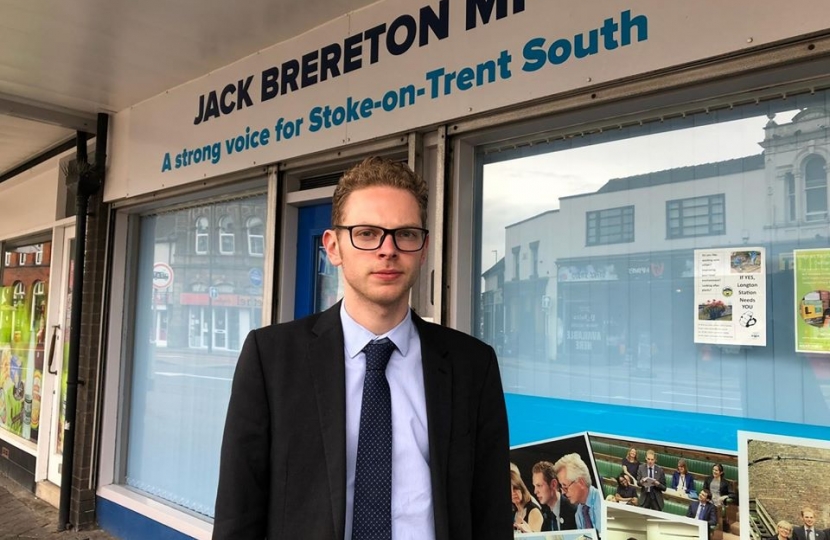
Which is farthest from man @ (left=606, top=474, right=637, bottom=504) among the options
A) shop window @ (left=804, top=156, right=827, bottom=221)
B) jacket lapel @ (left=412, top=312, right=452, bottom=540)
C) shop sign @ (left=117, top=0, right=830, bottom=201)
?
shop sign @ (left=117, top=0, right=830, bottom=201)

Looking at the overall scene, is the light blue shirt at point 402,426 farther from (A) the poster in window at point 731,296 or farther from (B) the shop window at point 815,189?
(B) the shop window at point 815,189

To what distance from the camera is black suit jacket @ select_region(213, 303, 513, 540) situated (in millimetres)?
1265

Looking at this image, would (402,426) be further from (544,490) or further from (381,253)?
(544,490)

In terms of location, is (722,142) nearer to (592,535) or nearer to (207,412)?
(592,535)

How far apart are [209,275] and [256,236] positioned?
64 cm

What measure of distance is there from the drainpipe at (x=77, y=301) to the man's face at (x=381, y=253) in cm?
449

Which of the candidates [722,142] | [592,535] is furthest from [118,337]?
[722,142]

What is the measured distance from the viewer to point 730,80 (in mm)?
2076

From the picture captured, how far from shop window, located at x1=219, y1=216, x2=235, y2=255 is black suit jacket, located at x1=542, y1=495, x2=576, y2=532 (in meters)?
2.77

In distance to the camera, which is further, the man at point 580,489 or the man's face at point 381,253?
the man at point 580,489

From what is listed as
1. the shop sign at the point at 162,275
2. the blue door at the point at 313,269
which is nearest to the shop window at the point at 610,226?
the blue door at the point at 313,269

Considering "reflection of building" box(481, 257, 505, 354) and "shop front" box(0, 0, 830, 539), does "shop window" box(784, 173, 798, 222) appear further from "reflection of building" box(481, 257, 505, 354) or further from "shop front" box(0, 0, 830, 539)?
"reflection of building" box(481, 257, 505, 354)

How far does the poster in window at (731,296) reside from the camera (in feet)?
6.82

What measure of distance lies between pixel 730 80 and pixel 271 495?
1.95 m
